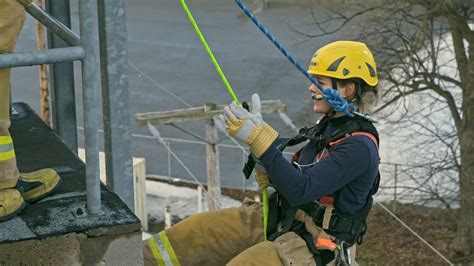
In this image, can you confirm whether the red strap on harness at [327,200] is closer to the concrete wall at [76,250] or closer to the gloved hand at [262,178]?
the gloved hand at [262,178]

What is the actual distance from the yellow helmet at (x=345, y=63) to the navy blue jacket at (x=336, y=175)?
1.21 feet

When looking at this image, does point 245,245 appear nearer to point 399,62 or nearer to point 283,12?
point 399,62

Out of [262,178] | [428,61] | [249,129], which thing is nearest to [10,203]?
[249,129]

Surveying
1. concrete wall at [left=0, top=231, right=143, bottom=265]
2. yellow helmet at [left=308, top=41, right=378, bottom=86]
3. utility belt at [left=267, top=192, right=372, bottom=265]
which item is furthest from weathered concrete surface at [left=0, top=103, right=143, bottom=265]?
yellow helmet at [left=308, top=41, right=378, bottom=86]

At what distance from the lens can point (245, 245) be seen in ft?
15.0

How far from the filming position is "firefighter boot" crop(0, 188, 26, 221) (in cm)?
379

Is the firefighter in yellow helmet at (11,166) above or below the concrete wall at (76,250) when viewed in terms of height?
above

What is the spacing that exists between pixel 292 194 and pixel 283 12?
29.0 metres

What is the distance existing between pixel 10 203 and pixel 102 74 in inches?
26.4

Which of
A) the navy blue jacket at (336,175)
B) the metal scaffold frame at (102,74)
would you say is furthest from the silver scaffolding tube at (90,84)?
the navy blue jacket at (336,175)

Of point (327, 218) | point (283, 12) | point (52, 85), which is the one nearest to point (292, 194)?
point (327, 218)

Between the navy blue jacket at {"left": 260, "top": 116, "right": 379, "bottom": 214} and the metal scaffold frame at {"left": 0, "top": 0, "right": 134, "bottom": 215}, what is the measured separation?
25.0 inches

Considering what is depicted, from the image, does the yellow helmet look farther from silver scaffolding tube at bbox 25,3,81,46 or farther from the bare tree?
the bare tree

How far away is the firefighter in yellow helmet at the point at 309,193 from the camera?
4.03 meters
